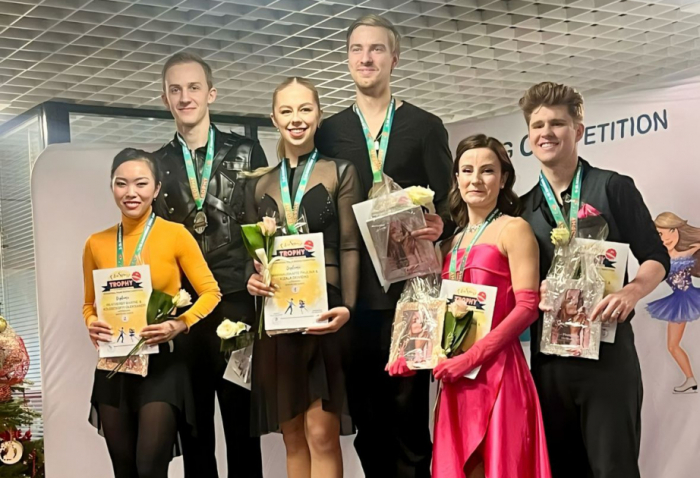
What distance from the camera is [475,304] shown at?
3543 mm

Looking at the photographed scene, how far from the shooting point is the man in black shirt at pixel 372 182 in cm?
380

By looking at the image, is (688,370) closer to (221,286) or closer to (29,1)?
(221,286)

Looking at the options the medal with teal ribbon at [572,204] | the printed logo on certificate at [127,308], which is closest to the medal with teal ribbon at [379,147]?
the medal with teal ribbon at [572,204]

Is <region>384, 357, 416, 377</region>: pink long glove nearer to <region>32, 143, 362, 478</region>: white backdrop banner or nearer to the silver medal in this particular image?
the silver medal

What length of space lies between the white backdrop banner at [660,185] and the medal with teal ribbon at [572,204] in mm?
551

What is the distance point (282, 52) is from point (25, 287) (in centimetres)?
230

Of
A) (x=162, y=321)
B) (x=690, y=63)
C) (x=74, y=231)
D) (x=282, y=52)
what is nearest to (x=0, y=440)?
(x=74, y=231)

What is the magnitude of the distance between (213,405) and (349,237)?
0.90 m

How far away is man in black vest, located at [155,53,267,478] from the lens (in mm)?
3979

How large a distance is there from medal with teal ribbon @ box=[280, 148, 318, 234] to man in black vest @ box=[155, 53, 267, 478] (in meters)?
0.26

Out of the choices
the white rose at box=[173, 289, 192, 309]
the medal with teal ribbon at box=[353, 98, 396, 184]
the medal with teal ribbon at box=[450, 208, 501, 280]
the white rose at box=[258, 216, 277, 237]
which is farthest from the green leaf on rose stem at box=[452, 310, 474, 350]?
the white rose at box=[173, 289, 192, 309]

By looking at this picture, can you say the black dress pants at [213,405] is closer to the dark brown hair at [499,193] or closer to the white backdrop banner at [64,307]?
the white backdrop banner at [64,307]

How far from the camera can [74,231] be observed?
460 centimetres

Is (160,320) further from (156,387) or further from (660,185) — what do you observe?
(660,185)
